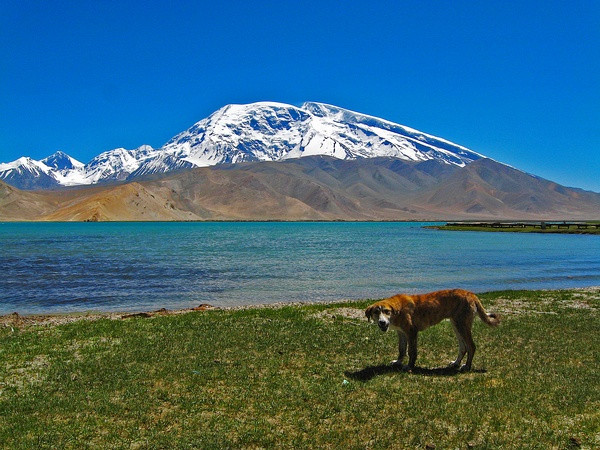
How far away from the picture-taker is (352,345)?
45.3ft

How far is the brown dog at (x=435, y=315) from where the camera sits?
36.8 feet

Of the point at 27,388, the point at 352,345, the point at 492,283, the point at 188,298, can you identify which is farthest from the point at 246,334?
the point at 492,283

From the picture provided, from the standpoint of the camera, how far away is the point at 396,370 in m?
11.4

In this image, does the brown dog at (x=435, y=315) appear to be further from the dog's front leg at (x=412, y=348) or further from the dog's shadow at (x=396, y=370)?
the dog's shadow at (x=396, y=370)

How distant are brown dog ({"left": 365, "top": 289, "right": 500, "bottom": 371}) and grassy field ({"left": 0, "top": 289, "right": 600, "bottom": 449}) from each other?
535mm

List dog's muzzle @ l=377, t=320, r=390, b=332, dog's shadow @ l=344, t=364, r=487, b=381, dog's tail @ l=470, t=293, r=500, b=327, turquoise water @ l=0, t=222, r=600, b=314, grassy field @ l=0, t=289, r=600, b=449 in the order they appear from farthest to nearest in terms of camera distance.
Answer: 1. turquoise water @ l=0, t=222, r=600, b=314
2. dog's tail @ l=470, t=293, r=500, b=327
3. dog's shadow @ l=344, t=364, r=487, b=381
4. dog's muzzle @ l=377, t=320, r=390, b=332
5. grassy field @ l=0, t=289, r=600, b=449

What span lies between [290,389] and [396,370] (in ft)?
8.51

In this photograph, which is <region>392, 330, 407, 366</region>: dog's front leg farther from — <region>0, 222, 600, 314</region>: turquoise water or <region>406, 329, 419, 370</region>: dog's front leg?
<region>0, 222, 600, 314</region>: turquoise water

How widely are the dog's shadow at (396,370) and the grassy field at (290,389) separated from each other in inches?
2.2

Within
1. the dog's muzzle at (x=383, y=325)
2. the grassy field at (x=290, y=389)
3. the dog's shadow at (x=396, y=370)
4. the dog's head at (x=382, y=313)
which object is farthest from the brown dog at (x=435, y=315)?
the dog's muzzle at (x=383, y=325)

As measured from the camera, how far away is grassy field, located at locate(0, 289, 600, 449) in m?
8.17

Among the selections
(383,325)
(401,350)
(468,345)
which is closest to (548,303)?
(468,345)

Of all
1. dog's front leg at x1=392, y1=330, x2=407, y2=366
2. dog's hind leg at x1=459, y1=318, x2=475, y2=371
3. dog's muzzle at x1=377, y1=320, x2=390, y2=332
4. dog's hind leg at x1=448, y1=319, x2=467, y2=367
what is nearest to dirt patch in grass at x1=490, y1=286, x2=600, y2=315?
dog's hind leg at x1=448, y1=319, x2=467, y2=367

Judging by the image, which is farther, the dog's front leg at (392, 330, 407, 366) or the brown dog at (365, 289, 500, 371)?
the dog's front leg at (392, 330, 407, 366)
